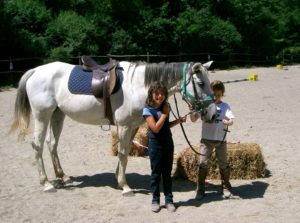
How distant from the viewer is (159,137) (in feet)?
15.6

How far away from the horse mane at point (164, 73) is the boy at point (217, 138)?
465 mm

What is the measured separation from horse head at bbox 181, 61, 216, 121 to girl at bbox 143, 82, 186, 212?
1.49ft

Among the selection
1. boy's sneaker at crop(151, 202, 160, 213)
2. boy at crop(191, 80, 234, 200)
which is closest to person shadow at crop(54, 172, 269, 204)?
boy at crop(191, 80, 234, 200)

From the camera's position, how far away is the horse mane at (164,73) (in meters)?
5.38

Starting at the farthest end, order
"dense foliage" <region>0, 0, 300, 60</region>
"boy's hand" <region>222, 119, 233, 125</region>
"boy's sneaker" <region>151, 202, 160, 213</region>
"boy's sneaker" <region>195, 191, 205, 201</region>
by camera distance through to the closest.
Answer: "dense foliage" <region>0, 0, 300, 60</region> → "boy's sneaker" <region>195, 191, 205, 201</region> → "boy's hand" <region>222, 119, 233, 125</region> → "boy's sneaker" <region>151, 202, 160, 213</region>

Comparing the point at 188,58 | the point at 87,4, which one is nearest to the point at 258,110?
the point at 188,58

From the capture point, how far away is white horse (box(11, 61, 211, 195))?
535cm

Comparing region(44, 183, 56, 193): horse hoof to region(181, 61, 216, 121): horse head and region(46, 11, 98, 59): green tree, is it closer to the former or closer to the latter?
region(181, 61, 216, 121): horse head

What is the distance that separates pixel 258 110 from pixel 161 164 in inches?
291

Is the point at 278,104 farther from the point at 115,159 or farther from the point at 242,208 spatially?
the point at 242,208

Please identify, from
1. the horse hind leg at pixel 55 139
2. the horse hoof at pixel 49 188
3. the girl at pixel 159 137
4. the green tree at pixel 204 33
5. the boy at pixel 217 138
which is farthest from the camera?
the green tree at pixel 204 33

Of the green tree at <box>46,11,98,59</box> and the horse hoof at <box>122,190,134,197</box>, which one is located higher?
the green tree at <box>46,11,98,59</box>

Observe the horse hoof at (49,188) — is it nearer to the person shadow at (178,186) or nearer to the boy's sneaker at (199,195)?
the person shadow at (178,186)

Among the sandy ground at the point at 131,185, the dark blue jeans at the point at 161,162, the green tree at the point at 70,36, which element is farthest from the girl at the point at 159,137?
the green tree at the point at 70,36
